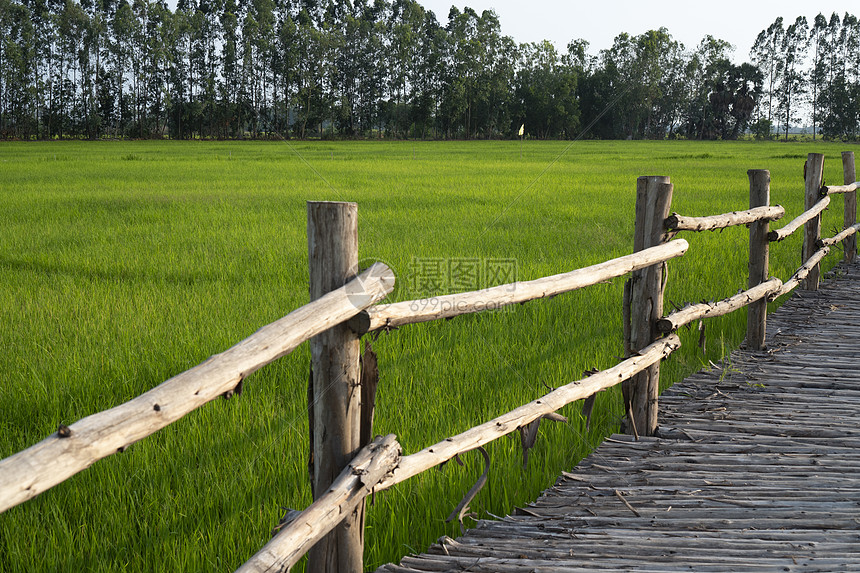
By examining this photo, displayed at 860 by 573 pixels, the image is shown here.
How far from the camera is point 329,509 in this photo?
6.17 ft

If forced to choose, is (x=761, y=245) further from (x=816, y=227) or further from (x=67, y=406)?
(x=67, y=406)

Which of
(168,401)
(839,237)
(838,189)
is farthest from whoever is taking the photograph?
(839,237)

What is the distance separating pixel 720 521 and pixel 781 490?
0.45m

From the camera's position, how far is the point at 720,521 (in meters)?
2.62

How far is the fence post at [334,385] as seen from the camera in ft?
6.42

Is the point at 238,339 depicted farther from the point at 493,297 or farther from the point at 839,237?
the point at 839,237

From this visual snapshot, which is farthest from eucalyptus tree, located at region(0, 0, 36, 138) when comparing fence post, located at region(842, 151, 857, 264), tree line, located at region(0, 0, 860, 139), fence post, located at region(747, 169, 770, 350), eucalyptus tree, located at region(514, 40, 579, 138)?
fence post, located at region(747, 169, 770, 350)

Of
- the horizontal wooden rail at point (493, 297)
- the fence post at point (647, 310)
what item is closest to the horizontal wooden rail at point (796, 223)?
the horizontal wooden rail at point (493, 297)

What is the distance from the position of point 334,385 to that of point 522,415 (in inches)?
40.2

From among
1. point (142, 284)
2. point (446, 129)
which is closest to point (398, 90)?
point (446, 129)

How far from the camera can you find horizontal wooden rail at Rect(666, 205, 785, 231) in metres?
3.60

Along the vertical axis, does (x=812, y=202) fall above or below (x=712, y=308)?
above

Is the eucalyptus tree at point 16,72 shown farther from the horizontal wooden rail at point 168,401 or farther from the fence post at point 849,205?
the horizontal wooden rail at point 168,401

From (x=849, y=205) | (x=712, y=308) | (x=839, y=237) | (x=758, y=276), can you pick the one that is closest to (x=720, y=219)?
(x=712, y=308)
